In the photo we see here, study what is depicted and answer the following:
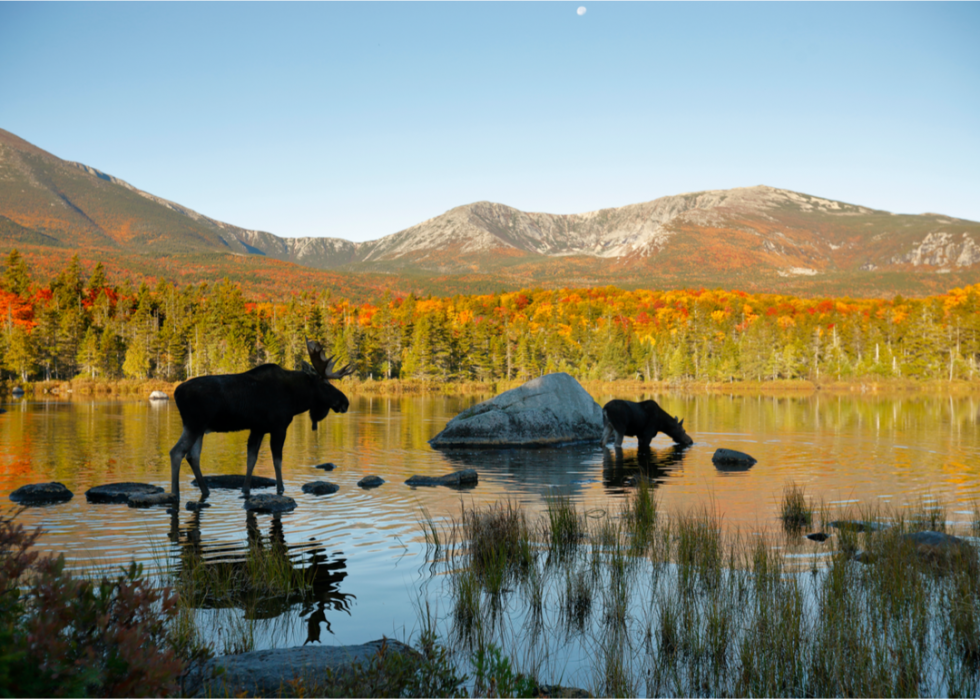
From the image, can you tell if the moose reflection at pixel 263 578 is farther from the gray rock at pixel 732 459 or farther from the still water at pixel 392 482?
the gray rock at pixel 732 459

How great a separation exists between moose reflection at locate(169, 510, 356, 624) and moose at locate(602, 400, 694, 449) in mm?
15332

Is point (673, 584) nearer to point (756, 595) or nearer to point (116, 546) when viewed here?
point (756, 595)

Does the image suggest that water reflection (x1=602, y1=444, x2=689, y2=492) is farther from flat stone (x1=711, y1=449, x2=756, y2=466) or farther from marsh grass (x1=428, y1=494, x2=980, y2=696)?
marsh grass (x1=428, y1=494, x2=980, y2=696)

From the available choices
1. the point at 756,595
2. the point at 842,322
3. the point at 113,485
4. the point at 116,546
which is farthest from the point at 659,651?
the point at 842,322

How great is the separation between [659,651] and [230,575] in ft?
16.8

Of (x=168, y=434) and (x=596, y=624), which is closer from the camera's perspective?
(x=596, y=624)

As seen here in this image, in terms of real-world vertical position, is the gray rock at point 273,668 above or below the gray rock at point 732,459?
above

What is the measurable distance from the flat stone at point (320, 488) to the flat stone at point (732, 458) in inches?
423

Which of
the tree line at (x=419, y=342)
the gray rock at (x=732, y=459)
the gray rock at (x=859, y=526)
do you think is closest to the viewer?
the gray rock at (x=859, y=526)

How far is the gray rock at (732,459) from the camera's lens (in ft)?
66.2

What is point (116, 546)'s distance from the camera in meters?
10.3

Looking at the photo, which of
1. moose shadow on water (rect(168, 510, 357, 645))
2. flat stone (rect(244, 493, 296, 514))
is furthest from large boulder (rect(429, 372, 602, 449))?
moose shadow on water (rect(168, 510, 357, 645))

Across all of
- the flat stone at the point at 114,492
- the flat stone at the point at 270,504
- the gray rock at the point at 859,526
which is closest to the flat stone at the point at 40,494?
the flat stone at the point at 114,492

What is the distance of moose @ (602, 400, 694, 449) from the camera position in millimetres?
24391
